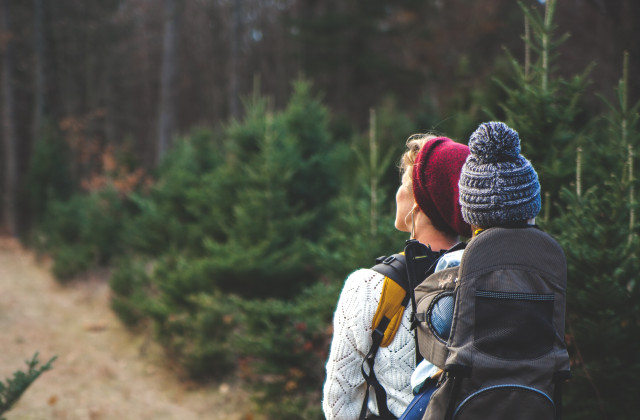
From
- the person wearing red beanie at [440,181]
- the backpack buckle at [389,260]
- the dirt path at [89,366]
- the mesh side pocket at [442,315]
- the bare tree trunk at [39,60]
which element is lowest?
the dirt path at [89,366]

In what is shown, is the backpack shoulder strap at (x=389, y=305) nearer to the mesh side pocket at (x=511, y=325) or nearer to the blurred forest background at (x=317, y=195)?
the mesh side pocket at (x=511, y=325)

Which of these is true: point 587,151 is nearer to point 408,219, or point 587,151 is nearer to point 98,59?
point 408,219

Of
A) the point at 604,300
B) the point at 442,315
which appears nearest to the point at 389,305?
the point at 442,315

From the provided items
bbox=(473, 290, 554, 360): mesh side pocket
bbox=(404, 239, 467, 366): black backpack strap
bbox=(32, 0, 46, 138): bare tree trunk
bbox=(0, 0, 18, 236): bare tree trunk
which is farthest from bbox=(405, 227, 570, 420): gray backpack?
bbox=(32, 0, 46, 138): bare tree trunk

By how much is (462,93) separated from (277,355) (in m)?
8.91

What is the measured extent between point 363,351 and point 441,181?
2.50 feet

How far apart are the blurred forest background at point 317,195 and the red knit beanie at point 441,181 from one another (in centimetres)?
88

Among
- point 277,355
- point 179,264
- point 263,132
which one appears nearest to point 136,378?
point 179,264

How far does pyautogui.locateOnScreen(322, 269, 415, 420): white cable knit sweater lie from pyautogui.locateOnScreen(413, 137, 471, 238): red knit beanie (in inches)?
13.7

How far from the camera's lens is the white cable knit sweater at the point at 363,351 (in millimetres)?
2178

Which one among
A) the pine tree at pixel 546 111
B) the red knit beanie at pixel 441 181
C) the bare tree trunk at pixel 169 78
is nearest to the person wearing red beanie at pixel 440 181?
the red knit beanie at pixel 441 181

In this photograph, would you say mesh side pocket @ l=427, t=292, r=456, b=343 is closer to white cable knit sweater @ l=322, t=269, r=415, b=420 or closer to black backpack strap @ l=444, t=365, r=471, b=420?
black backpack strap @ l=444, t=365, r=471, b=420

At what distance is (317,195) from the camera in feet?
23.9

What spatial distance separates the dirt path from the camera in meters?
6.59
